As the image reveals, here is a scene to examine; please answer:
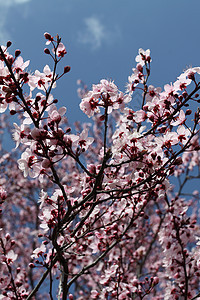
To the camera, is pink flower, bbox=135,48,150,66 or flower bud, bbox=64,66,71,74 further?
pink flower, bbox=135,48,150,66

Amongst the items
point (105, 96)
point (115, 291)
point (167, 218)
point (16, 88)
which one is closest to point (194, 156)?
point (167, 218)

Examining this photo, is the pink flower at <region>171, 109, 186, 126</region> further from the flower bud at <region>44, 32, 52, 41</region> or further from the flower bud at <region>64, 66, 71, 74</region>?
the flower bud at <region>44, 32, 52, 41</region>

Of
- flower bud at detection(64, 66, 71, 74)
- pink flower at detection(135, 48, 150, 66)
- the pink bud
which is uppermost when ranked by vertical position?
pink flower at detection(135, 48, 150, 66)

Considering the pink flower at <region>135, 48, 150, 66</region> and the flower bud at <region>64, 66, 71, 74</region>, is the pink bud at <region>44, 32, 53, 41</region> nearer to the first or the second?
the flower bud at <region>64, 66, 71, 74</region>

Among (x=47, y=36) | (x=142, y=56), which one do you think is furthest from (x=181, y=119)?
(x=47, y=36)

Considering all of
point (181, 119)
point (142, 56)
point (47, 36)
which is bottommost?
point (181, 119)

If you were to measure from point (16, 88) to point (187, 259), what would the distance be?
309 cm

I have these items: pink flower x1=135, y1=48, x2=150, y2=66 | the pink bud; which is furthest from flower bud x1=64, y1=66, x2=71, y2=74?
pink flower x1=135, y1=48, x2=150, y2=66

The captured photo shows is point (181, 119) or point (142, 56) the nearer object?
point (181, 119)

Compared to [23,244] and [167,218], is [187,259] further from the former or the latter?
[23,244]

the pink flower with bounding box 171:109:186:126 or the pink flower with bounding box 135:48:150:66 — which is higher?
the pink flower with bounding box 135:48:150:66

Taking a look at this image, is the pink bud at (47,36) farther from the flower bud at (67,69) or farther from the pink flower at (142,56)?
the pink flower at (142,56)

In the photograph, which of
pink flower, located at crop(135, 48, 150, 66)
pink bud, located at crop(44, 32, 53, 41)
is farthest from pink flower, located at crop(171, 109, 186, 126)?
pink bud, located at crop(44, 32, 53, 41)

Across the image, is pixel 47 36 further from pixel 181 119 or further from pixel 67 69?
pixel 181 119
